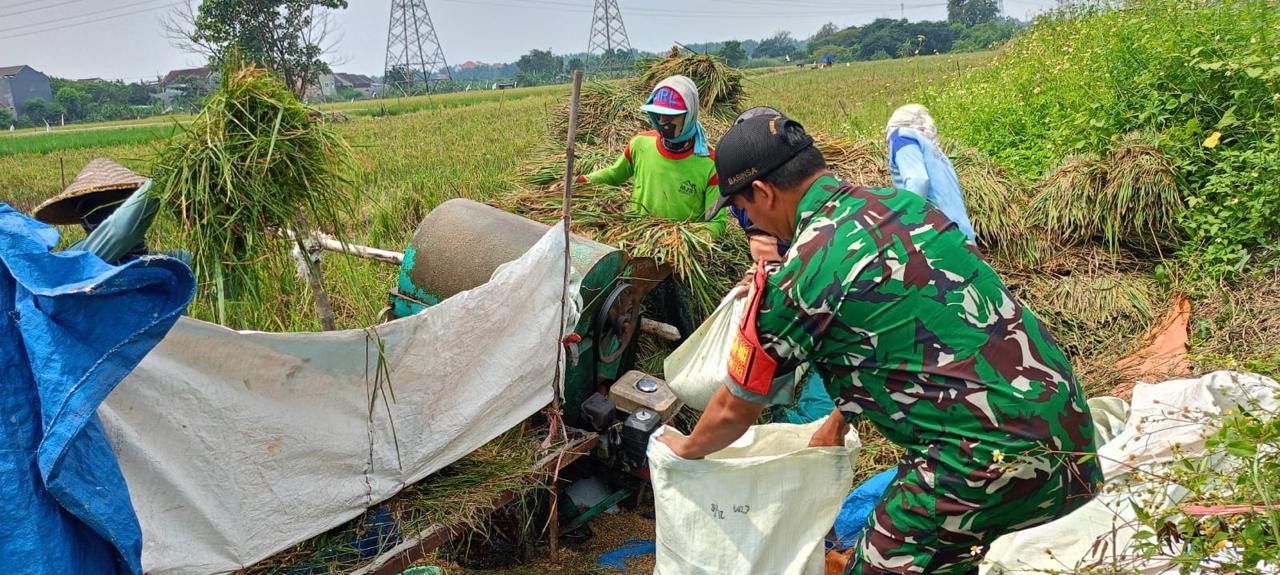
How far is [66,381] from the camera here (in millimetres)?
1656

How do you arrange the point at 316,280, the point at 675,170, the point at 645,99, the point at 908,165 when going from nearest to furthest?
the point at 316,280 → the point at 908,165 → the point at 675,170 → the point at 645,99

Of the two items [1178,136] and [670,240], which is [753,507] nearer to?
[670,240]

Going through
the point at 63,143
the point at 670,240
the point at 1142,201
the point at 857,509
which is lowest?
the point at 857,509

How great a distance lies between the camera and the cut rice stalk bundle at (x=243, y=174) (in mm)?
2146

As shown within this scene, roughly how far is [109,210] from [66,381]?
157 centimetres

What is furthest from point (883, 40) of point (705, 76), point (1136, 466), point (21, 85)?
point (21, 85)

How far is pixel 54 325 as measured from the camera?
1.68 m

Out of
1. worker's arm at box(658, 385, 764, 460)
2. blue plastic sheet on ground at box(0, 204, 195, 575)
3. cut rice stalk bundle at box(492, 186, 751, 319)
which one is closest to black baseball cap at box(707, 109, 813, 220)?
worker's arm at box(658, 385, 764, 460)

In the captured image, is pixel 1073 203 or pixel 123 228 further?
pixel 1073 203

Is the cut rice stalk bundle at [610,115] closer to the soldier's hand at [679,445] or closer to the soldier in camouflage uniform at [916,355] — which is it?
the soldier's hand at [679,445]

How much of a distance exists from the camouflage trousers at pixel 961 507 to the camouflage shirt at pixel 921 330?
0.05 metres

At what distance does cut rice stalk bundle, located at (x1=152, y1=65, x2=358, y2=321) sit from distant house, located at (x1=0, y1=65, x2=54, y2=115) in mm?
85305

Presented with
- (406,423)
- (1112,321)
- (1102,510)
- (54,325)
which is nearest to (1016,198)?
(1112,321)

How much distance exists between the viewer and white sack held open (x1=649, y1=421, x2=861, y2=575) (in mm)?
2219
